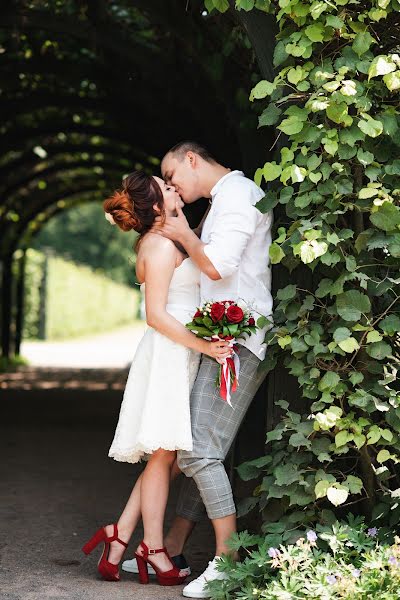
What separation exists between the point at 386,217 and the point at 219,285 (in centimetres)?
85

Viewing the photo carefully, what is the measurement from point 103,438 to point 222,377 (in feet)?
17.1

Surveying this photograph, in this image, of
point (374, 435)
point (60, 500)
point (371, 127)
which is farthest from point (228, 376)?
point (60, 500)

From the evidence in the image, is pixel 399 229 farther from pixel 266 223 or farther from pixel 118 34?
pixel 118 34

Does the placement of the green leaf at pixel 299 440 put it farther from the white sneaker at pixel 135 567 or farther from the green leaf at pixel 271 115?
the green leaf at pixel 271 115

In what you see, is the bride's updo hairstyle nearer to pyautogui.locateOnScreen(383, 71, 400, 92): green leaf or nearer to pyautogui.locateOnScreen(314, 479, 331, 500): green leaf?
pyautogui.locateOnScreen(383, 71, 400, 92): green leaf

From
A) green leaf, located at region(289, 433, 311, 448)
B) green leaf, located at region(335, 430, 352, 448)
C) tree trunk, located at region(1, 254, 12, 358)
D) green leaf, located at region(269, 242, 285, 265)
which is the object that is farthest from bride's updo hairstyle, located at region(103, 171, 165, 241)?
tree trunk, located at region(1, 254, 12, 358)

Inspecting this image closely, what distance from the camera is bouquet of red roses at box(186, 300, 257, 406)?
4.20 meters

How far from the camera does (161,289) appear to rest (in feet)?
15.0

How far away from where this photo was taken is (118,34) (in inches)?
302

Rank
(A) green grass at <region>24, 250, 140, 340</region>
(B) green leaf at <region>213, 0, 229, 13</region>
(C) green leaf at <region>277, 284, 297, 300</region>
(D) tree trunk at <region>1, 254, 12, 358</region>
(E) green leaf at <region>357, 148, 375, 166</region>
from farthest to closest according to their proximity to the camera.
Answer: (A) green grass at <region>24, 250, 140, 340</region> → (D) tree trunk at <region>1, 254, 12, 358</region> → (B) green leaf at <region>213, 0, 229, 13</region> → (C) green leaf at <region>277, 284, 297, 300</region> → (E) green leaf at <region>357, 148, 375, 166</region>

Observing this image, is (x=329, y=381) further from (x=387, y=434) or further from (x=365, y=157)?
(x=365, y=157)

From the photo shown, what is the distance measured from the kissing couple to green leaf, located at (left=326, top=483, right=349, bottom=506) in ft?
1.78

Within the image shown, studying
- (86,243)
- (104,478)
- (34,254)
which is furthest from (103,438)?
(86,243)

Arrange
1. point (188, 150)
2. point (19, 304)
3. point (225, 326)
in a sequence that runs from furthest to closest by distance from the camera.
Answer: point (19, 304) → point (188, 150) → point (225, 326)
